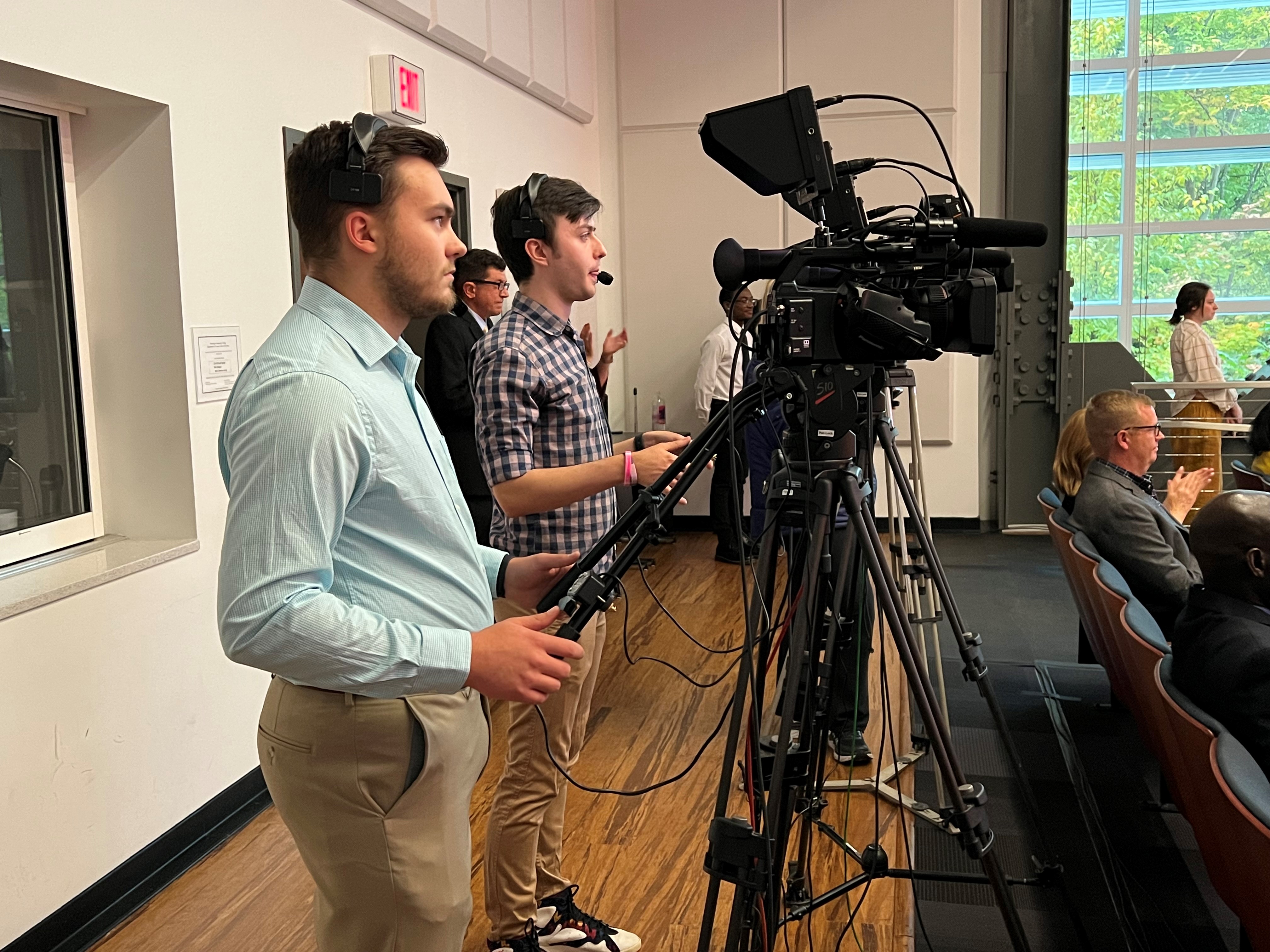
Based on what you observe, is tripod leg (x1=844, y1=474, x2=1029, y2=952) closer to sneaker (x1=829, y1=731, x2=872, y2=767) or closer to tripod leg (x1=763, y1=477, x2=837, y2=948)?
tripod leg (x1=763, y1=477, x2=837, y2=948)

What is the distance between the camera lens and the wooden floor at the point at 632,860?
7.84 feet

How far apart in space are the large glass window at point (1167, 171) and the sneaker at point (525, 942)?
5.40 m

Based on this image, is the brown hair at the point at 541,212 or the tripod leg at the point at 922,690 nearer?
the tripod leg at the point at 922,690

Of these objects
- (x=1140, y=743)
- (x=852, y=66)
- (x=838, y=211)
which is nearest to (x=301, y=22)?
(x=838, y=211)

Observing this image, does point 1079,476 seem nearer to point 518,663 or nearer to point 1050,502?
point 1050,502

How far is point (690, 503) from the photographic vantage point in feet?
22.2

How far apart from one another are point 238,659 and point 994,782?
2.52 meters

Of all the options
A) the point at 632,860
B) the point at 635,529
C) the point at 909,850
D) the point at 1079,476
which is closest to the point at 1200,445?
the point at 1079,476

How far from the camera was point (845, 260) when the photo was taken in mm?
1583

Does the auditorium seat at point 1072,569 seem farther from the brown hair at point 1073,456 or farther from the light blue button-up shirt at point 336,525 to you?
the light blue button-up shirt at point 336,525

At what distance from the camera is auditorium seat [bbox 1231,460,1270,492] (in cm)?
408

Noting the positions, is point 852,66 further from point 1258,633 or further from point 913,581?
point 1258,633

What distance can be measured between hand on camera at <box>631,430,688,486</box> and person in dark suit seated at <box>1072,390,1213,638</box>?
1.81 meters

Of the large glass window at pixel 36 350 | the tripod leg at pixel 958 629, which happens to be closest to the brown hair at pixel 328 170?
the tripod leg at pixel 958 629
